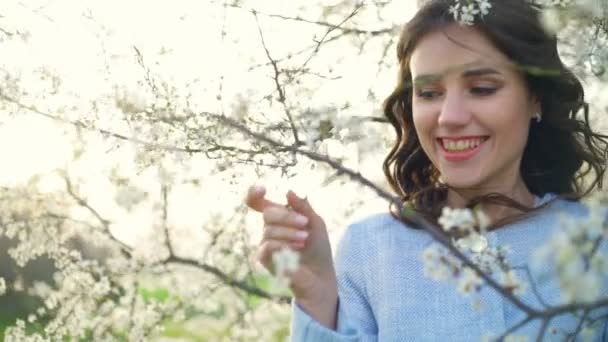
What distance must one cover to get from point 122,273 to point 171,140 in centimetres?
39

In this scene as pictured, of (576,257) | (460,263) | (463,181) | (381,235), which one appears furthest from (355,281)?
(576,257)

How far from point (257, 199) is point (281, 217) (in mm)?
43

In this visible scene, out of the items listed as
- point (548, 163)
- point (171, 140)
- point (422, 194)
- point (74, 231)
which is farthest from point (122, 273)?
point (548, 163)

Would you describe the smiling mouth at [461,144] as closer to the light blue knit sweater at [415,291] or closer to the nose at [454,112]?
the nose at [454,112]

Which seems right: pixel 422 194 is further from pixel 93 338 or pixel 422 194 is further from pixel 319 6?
pixel 93 338

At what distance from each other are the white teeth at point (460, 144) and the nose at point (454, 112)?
0.03 metres

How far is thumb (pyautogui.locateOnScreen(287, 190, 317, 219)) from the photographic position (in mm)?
1345

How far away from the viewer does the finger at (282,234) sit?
129cm

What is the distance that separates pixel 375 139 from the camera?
1.64m

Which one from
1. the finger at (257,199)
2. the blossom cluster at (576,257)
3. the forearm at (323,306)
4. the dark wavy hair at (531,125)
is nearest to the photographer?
the blossom cluster at (576,257)

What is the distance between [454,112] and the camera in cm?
164

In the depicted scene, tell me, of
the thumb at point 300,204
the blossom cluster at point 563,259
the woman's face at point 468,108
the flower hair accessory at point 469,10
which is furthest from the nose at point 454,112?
the blossom cluster at point 563,259

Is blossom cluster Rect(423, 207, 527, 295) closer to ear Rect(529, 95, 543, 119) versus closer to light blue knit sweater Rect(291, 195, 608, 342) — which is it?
light blue knit sweater Rect(291, 195, 608, 342)

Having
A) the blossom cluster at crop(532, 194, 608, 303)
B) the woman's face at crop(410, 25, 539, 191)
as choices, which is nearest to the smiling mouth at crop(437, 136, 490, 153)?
the woman's face at crop(410, 25, 539, 191)
